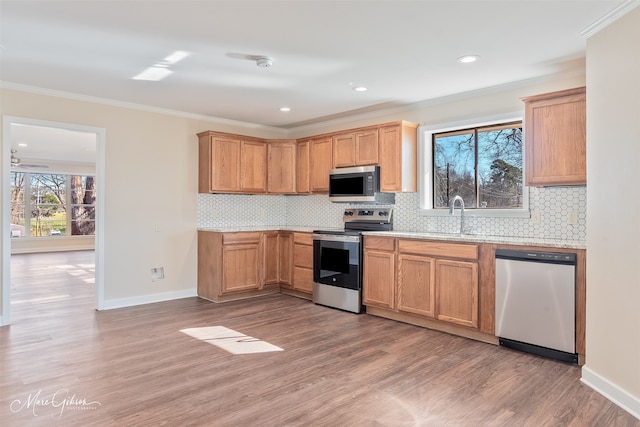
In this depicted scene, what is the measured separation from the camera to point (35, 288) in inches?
235

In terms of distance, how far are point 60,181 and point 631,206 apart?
12.7 metres

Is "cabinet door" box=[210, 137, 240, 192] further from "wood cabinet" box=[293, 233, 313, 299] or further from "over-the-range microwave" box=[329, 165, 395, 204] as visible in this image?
"over-the-range microwave" box=[329, 165, 395, 204]

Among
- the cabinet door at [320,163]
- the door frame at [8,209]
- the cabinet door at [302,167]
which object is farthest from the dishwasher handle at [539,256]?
the door frame at [8,209]

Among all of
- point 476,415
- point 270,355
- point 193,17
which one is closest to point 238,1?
point 193,17

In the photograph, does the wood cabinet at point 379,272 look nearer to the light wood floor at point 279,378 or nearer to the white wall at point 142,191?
the light wood floor at point 279,378

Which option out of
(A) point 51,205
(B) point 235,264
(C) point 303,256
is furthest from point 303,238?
(A) point 51,205

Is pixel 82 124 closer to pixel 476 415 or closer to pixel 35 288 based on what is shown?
pixel 35 288

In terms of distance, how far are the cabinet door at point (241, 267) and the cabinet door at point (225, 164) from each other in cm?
87

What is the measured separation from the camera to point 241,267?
209 inches

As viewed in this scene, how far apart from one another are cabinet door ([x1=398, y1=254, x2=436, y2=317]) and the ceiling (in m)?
1.83

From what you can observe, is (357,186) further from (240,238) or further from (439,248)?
(240,238)

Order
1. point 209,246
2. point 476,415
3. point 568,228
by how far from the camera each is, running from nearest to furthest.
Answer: point 476,415
point 568,228
point 209,246

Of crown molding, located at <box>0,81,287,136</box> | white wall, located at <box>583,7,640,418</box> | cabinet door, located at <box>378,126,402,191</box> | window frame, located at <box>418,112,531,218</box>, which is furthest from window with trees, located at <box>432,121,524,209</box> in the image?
crown molding, located at <box>0,81,287,136</box>

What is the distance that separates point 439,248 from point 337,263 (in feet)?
4.55
